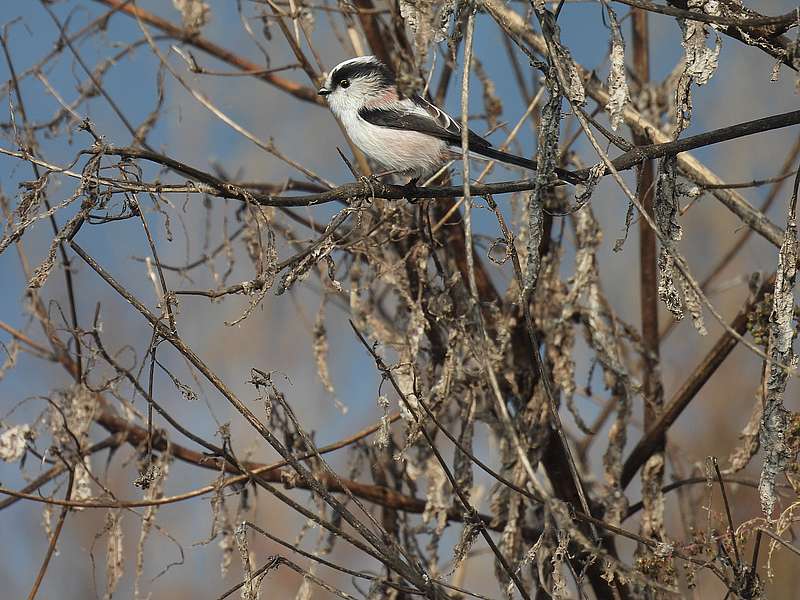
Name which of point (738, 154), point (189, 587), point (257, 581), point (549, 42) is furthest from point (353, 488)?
point (738, 154)

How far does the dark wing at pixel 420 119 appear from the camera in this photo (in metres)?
2.86

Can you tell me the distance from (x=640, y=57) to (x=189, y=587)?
3851 mm

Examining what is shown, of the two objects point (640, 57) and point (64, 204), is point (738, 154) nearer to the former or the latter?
point (640, 57)

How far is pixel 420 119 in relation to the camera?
292 centimetres

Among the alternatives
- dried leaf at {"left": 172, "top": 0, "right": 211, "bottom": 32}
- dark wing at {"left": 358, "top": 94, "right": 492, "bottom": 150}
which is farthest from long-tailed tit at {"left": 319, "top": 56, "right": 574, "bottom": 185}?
dried leaf at {"left": 172, "top": 0, "right": 211, "bottom": 32}

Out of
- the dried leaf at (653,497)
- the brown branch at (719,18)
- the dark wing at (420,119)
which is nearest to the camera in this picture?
the brown branch at (719,18)

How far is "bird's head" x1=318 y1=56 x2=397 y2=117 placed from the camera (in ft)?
9.43

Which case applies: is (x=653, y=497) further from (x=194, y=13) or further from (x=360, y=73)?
(x=194, y=13)

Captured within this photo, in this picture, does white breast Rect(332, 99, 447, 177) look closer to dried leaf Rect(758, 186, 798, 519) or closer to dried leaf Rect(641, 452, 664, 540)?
dried leaf Rect(641, 452, 664, 540)

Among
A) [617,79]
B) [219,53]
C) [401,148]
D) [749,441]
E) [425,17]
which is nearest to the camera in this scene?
[617,79]

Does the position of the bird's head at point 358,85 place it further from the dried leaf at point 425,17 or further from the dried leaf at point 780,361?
the dried leaf at point 780,361

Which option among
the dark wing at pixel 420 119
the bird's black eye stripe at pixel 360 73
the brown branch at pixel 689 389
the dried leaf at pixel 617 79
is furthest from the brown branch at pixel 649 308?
the dried leaf at pixel 617 79

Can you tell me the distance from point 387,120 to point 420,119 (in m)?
0.13

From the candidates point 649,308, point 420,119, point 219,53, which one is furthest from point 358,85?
point 649,308
